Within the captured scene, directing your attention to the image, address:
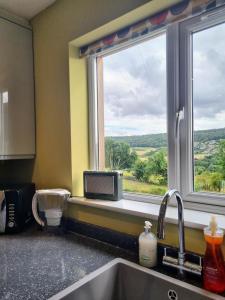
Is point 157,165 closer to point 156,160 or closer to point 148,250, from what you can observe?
point 156,160

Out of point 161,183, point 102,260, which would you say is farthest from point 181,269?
point 161,183

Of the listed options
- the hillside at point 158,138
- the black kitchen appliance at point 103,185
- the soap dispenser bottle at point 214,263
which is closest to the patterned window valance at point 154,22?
the hillside at point 158,138

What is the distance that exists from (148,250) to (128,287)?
18 cm

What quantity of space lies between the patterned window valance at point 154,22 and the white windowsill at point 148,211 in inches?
34.4

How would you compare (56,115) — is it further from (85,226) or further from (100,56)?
(85,226)

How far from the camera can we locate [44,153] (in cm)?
161

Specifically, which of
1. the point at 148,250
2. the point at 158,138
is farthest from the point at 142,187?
the point at 148,250

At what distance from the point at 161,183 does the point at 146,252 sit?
39cm

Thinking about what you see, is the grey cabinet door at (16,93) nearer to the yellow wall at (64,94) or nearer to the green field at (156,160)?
the yellow wall at (64,94)

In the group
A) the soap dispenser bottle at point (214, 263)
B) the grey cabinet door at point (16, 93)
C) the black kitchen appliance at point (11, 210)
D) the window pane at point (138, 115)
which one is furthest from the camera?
the grey cabinet door at point (16, 93)

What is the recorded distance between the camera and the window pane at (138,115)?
125 cm

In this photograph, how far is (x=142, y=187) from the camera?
1315 mm

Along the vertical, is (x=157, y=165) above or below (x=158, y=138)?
below

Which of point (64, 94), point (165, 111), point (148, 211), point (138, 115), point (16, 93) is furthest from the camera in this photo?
point (16, 93)
